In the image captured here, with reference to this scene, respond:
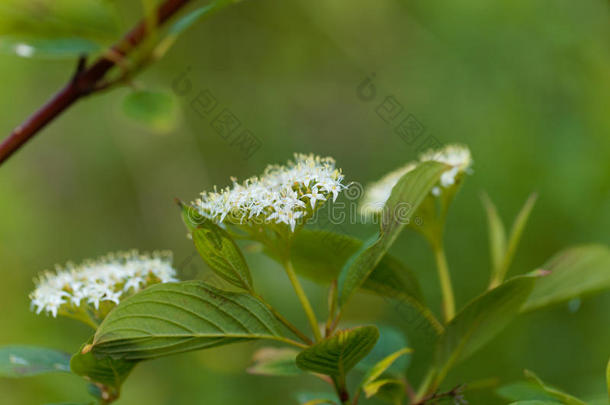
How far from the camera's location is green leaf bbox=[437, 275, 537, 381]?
0.77m

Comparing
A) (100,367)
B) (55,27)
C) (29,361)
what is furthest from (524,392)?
(55,27)

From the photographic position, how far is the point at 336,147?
3.34 metres

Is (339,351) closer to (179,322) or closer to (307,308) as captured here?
(307,308)

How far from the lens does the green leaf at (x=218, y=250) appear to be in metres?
0.70

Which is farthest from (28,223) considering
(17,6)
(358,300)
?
(17,6)

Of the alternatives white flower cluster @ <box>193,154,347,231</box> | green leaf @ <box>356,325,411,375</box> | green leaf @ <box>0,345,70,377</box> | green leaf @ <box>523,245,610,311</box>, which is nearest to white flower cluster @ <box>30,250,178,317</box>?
green leaf @ <box>0,345,70,377</box>

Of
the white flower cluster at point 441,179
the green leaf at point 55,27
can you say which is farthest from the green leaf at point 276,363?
the green leaf at point 55,27

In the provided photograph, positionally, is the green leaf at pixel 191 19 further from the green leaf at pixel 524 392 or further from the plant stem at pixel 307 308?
the green leaf at pixel 524 392

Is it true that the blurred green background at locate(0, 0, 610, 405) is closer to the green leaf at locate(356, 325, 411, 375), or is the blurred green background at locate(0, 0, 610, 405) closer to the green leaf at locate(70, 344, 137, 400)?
the green leaf at locate(356, 325, 411, 375)

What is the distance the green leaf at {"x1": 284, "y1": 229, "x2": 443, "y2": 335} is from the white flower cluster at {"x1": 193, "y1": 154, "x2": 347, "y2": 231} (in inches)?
2.7

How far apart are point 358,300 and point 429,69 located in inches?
53.8

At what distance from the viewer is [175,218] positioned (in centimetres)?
319

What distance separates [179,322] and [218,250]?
0.11m

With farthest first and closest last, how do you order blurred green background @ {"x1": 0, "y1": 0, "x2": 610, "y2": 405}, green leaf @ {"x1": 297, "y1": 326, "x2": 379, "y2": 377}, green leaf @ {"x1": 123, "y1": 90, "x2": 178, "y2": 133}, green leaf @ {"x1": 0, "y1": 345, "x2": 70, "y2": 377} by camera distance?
blurred green background @ {"x1": 0, "y1": 0, "x2": 610, "y2": 405}
green leaf @ {"x1": 123, "y1": 90, "x2": 178, "y2": 133}
green leaf @ {"x1": 0, "y1": 345, "x2": 70, "y2": 377}
green leaf @ {"x1": 297, "y1": 326, "x2": 379, "y2": 377}
